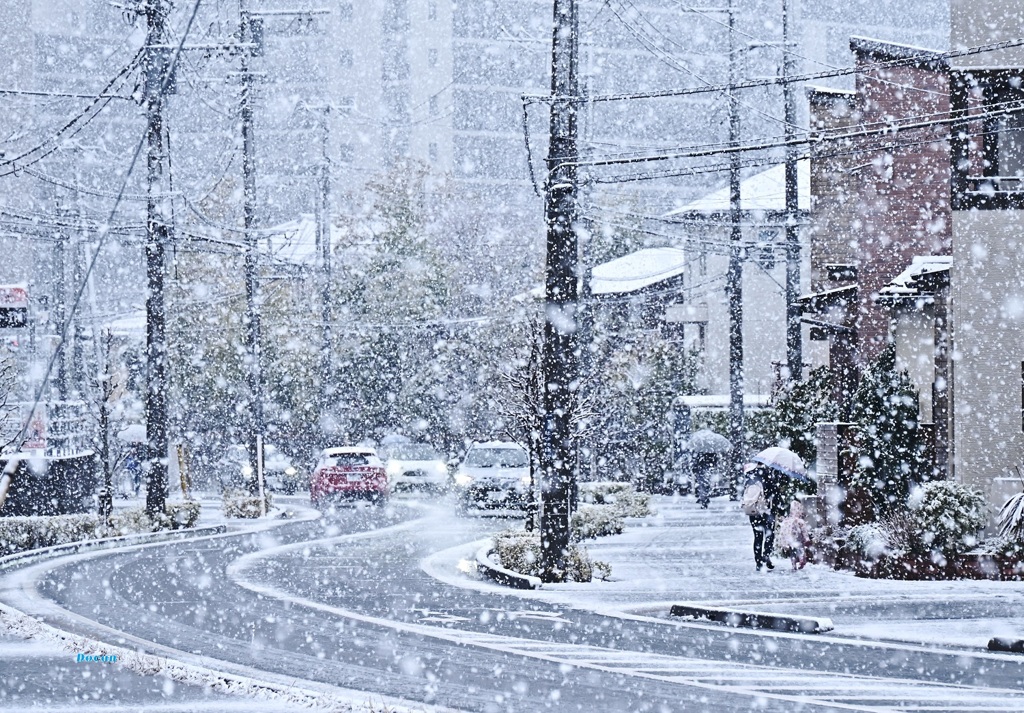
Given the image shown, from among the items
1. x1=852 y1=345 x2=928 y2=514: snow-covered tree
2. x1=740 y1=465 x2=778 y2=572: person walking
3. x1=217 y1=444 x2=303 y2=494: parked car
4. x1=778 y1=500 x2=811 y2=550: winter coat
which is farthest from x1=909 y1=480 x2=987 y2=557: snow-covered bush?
x1=217 y1=444 x2=303 y2=494: parked car

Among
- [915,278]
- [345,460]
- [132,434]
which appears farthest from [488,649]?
[132,434]

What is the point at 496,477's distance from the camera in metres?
35.1

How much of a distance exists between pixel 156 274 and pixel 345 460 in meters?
11.5

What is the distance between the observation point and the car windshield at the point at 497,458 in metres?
35.8

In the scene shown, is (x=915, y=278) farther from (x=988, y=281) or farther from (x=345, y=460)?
(x=345, y=460)

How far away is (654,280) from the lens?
197 feet

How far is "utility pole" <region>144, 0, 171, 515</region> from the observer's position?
95.9 ft

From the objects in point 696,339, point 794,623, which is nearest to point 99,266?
point 696,339

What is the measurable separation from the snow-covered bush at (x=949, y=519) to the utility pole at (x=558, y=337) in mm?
4737

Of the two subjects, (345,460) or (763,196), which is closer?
(345,460)

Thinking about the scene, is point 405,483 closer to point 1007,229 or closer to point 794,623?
point 1007,229

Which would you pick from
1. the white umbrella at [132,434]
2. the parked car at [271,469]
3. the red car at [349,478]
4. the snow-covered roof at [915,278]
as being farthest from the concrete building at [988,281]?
the parked car at [271,469]

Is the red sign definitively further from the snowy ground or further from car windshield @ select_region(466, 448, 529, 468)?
the snowy ground

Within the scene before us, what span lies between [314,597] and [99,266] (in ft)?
269
